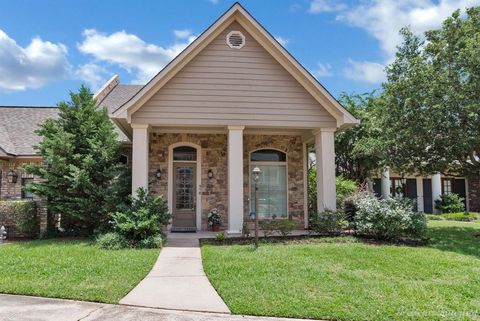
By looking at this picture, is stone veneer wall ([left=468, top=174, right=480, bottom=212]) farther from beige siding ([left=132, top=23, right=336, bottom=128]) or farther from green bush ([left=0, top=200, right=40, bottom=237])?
green bush ([left=0, top=200, right=40, bottom=237])

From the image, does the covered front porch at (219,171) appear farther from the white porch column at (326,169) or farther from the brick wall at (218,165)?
the white porch column at (326,169)

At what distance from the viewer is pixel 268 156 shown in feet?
42.9

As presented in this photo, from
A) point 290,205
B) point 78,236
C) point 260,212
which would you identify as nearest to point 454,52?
point 290,205

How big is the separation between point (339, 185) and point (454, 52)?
20.6 feet

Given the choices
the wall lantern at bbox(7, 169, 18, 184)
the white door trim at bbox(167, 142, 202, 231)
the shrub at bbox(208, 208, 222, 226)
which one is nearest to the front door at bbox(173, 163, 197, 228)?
the white door trim at bbox(167, 142, 202, 231)

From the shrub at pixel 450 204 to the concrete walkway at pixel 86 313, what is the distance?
20.0 m

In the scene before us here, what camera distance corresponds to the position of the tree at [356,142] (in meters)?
17.7

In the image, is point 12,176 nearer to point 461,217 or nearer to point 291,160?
point 291,160

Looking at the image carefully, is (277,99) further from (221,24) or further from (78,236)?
(78,236)

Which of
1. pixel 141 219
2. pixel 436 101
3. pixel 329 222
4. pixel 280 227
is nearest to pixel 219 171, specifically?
pixel 280 227

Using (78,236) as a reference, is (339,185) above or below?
above

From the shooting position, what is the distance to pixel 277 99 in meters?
10.9

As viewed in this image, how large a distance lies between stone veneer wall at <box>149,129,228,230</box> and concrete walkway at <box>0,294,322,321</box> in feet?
24.2

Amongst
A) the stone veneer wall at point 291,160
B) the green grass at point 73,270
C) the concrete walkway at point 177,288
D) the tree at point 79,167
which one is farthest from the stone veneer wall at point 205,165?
the concrete walkway at point 177,288
